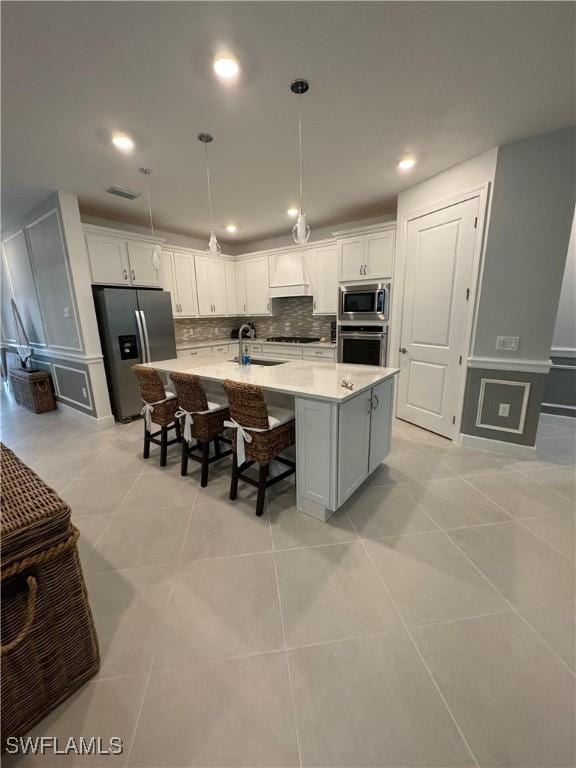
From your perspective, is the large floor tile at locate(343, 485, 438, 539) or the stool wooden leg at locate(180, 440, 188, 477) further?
the stool wooden leg at locate(180, 440, 188, 477)

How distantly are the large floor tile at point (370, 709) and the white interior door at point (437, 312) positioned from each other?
2.40 metres

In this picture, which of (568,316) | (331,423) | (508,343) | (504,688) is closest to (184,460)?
(331,423)

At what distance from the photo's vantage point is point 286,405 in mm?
2406

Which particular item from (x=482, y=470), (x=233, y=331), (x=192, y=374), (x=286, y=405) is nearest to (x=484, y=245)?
(x=482, y=470)

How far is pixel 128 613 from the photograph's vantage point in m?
1.41

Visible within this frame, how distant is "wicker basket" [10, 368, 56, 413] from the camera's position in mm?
4203

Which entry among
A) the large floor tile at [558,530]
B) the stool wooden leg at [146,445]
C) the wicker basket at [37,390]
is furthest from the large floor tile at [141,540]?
the wicker basket at [37,390]

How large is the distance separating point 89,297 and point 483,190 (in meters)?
4.19

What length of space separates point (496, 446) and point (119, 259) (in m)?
4.80

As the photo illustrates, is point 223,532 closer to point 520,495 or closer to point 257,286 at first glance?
point 520,495

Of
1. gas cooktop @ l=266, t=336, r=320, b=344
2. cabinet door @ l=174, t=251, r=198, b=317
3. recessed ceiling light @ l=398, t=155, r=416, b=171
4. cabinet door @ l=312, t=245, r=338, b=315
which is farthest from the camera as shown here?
gas cooktop @ l=266, t=336, r=320, b=344

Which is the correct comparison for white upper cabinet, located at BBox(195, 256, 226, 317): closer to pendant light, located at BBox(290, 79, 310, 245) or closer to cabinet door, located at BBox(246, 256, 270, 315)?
cabinet door, located at BBox(246, 256, 270, 315)

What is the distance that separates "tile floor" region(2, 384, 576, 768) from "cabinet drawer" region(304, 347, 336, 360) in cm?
235

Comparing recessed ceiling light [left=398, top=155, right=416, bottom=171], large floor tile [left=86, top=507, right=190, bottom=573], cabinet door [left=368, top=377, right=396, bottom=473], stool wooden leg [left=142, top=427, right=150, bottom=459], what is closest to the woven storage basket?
large floor tile [left=86, top=507, right=190, bottom=573]
